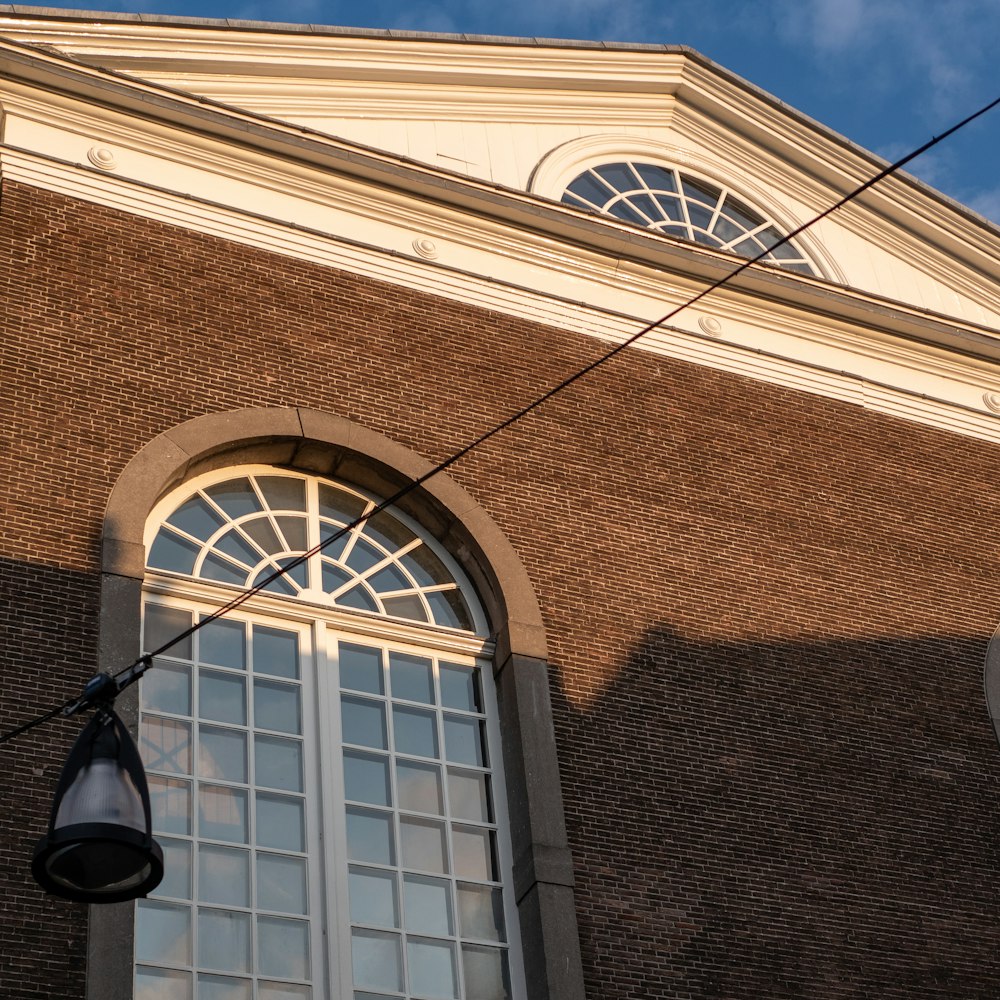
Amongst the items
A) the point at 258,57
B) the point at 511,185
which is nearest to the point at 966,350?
the point at 511,185

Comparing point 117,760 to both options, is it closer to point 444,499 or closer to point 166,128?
point 444,499

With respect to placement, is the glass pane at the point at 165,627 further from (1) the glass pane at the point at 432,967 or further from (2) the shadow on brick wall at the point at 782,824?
(2) the shadow on brick wall at the point at 782,824

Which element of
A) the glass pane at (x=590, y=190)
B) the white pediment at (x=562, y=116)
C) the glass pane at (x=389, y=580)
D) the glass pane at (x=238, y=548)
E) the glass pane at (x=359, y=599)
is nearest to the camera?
the glass pane at (x=238, y=548)

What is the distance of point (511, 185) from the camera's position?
16.5m

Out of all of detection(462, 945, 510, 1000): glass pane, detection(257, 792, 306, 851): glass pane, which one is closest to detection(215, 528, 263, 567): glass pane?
detection(257, 792, 306, 851): glass pane

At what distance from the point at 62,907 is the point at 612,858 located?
397 cm

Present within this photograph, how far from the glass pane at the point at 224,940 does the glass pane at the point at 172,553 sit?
266cm

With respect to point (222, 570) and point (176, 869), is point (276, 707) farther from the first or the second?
point (176, 869)

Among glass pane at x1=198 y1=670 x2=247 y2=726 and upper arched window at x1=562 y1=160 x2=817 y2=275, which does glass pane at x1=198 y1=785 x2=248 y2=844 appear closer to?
glass pane at x1=198 y1=670 x2=247 y2=726

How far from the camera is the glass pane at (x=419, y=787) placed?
1226cm

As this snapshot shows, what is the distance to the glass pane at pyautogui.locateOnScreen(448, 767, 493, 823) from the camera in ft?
40.8

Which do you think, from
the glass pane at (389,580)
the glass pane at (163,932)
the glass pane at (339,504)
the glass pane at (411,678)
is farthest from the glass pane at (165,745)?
the glass pane at (339,504)

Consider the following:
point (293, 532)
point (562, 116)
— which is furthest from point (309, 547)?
point (562, 116)

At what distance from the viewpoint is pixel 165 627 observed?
12258 millimetres
